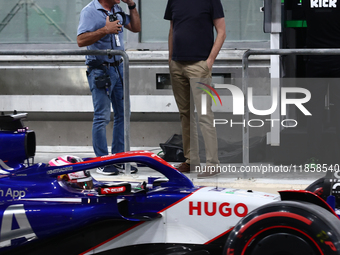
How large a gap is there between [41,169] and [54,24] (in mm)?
4476

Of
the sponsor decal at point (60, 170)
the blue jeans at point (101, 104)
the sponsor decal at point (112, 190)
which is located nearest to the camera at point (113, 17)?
the blue jeans at point (101, 104)

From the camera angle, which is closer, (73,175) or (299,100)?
(73,175)

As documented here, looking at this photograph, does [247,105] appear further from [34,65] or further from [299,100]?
[34,65]

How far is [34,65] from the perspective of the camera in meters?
6.61

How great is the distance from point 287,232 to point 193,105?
2.60 meters

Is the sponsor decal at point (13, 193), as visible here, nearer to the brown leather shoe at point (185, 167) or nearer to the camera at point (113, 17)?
the brown leather shoe at point (185, 167)

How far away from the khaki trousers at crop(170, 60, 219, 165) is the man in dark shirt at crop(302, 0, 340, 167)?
1.01m

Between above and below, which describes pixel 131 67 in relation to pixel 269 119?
above

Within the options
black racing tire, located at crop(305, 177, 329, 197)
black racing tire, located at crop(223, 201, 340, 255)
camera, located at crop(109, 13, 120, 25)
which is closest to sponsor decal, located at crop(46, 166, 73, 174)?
black racing tire, located at crop(223, 201, 340, 255)

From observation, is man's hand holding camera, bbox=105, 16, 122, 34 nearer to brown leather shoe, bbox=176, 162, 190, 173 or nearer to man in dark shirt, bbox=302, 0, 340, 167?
brown leather shoe, bbox=176, 162, 190, 173

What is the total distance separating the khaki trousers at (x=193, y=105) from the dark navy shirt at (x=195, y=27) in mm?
99

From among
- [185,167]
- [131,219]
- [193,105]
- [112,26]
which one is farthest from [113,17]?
[131,219]

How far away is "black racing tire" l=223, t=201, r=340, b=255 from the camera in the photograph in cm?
207

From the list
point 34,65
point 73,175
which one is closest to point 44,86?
point 34,65
